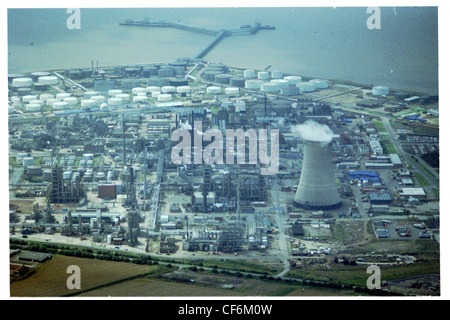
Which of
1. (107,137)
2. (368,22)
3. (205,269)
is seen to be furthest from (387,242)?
(107,137)

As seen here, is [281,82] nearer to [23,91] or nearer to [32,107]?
[32,107]

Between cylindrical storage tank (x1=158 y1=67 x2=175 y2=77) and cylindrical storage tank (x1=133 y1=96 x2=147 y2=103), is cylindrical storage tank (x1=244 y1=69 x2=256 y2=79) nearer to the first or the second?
cylindrical storage tank (x1=158 y1=67 x2=175 y2=77)

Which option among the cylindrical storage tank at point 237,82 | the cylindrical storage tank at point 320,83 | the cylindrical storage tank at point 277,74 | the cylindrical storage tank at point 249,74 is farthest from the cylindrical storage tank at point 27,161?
the cylindrical storage tank at point 320,83

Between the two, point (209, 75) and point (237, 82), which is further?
point (209, 75)

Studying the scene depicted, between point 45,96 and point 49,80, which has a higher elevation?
point 49,80

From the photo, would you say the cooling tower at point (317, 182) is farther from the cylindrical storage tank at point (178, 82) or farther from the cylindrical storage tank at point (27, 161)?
the cylindrical storage tank at point (178, 82)

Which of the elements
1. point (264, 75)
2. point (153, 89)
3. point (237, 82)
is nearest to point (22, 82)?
point (153, 89)
